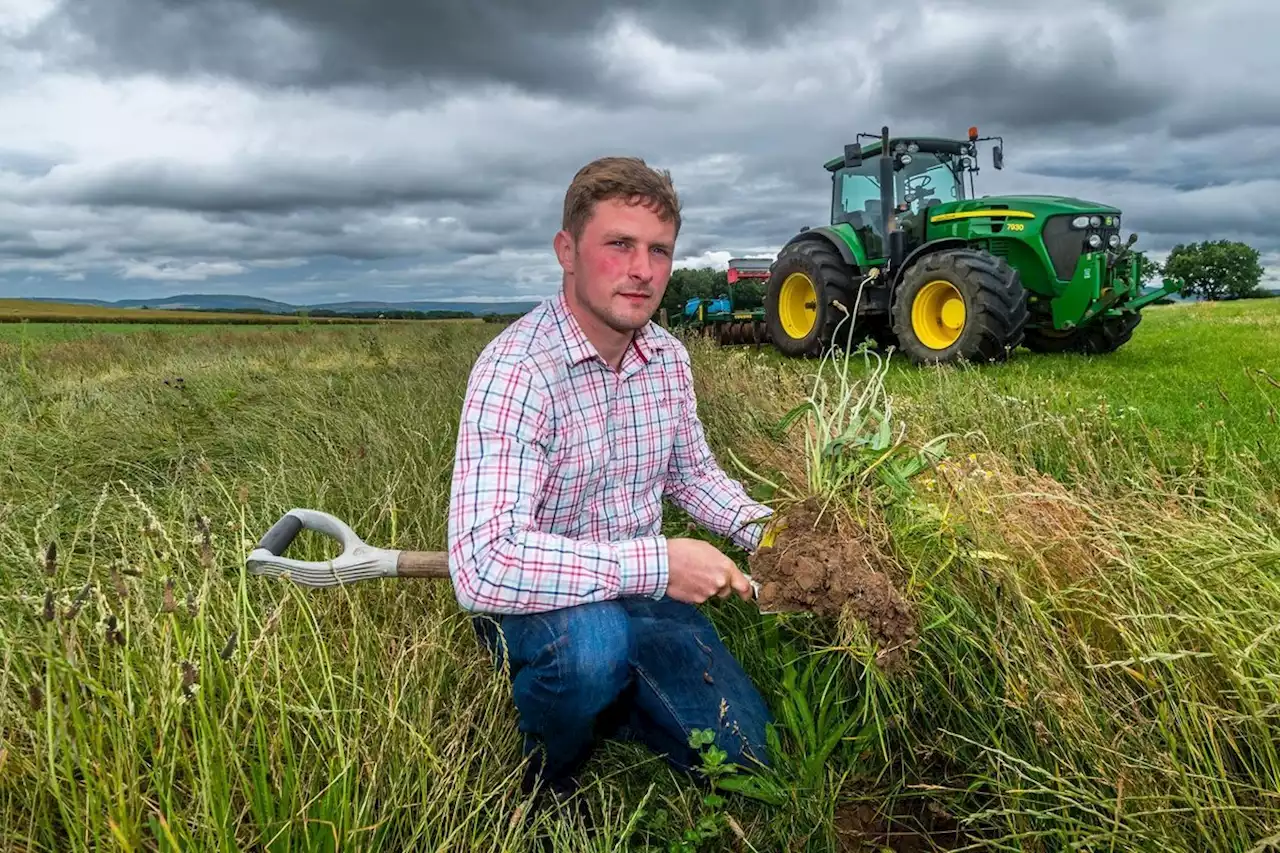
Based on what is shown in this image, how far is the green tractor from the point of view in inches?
312

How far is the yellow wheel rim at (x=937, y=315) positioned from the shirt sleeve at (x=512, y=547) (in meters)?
7.10

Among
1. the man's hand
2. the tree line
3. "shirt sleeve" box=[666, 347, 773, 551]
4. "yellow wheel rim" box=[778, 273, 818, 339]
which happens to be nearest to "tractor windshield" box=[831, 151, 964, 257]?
"yellow wheel rim" box=[778, 273, 818, 339]

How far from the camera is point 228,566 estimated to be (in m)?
2.74

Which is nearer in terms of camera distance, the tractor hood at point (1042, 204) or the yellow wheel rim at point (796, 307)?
the tractor hood at point (1042, 204)

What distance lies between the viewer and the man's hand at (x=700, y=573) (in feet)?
6.46

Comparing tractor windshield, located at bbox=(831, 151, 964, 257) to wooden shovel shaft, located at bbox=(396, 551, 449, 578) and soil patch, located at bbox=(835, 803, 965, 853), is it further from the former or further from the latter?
wooden shovel shaft, located at bbox=(396, 551, 449, 578)

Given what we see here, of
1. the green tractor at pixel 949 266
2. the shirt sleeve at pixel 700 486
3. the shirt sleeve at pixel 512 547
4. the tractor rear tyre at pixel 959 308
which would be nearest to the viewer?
the shirt sleeve at pixel 512 547

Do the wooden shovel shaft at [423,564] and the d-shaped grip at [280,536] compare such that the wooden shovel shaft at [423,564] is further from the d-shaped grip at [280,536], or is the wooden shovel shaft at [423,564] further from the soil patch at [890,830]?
the soil patch at [890,830]

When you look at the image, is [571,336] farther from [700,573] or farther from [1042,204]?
[1042,204]

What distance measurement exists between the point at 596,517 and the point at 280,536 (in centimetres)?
79

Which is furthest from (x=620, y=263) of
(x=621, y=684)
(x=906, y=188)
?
(x=906, y=188)

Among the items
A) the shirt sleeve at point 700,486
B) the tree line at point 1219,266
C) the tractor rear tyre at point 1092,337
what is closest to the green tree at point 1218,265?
the tree line at point 1219,266

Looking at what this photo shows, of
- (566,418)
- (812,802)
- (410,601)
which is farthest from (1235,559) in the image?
(410,601)

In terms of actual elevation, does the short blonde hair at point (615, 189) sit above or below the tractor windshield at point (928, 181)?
below
